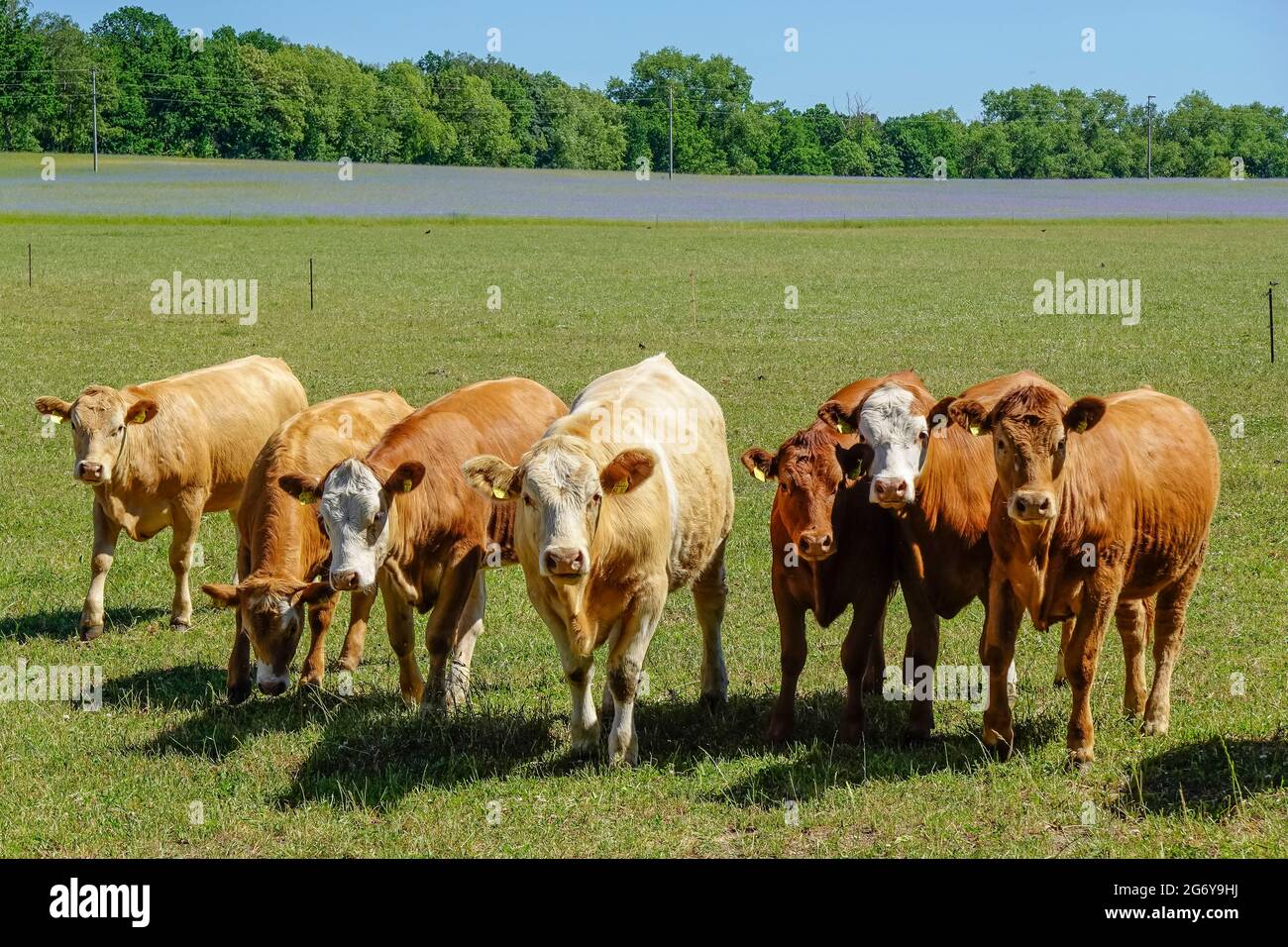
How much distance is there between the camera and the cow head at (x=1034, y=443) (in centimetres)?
671

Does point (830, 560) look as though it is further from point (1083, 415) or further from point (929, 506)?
point (1083, 415)

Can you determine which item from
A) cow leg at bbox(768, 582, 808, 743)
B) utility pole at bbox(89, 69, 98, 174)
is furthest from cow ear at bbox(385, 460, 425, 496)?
utility pole at bbox(89, 69, 98, 174)

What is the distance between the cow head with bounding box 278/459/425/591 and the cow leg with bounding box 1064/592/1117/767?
12.2 feet

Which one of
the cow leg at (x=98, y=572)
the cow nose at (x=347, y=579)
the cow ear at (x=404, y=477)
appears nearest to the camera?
the cow nose at (x=347, y=579)

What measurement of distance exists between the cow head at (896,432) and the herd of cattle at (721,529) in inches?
0.5

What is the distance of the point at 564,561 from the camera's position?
6648mm

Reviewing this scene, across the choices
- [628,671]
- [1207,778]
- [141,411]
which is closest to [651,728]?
[628,671]

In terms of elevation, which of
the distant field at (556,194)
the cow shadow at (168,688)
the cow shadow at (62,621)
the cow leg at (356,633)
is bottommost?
the cow shadow at (168,688)

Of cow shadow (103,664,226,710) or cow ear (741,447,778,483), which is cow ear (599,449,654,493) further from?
cow shadow (103,664,226,710)

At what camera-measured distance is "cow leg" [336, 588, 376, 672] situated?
9312 millimetres

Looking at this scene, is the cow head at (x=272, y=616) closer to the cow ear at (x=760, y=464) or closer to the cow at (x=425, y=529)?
the cow at (x=425, y=529)

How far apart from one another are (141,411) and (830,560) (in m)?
5.49

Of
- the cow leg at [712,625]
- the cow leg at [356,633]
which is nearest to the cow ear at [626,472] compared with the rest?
the cow leg at [712,625]
